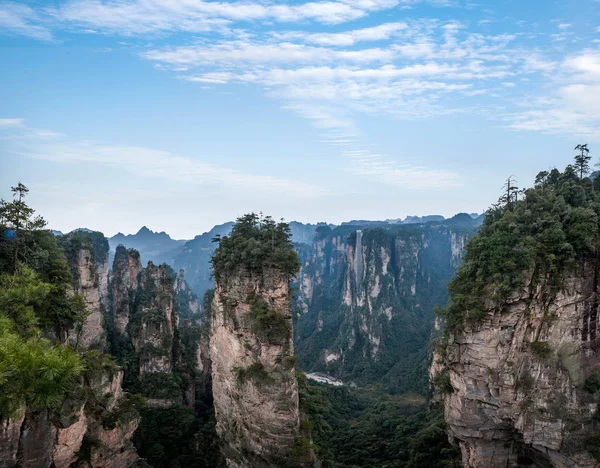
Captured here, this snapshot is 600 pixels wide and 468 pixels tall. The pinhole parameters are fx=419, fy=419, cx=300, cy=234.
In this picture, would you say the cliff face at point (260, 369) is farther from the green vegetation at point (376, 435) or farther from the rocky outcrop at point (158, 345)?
the rocky outcrop at point (158, 345)

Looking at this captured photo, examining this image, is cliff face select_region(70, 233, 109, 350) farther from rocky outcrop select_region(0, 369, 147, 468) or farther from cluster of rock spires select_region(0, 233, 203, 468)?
rocky outcrop select_region(0, 369, 147, 468)

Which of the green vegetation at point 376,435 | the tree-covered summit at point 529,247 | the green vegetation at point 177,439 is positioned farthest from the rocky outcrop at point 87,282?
the tree-covered summit at point 529,247

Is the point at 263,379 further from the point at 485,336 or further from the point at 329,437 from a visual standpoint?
the point at 329,437

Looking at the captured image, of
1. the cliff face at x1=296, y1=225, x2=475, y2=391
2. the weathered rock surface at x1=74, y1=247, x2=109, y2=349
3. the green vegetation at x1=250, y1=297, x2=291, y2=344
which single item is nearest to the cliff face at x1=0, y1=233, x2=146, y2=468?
the green vegetation at x1=250, y1=297, x2=291, y2=344

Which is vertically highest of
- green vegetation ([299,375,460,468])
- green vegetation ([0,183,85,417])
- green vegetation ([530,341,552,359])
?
green vegetation ([0,183,85,417])

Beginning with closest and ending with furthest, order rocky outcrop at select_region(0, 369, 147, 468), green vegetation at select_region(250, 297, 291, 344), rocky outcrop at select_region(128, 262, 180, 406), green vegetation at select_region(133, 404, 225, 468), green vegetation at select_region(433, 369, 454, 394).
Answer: rocky outcrop at select_region(0, 369, 147, 468) < green vegetation at select_region(433, 369, 454, 394) < green vegetation at select_region(250, 297, 291, 344) < green vegetation at select_region(133, 404, 225, 468) < rocky outcrop at select_region(128, 262, 180, 406)

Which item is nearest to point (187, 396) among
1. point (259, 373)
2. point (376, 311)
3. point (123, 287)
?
point (259, 373)
